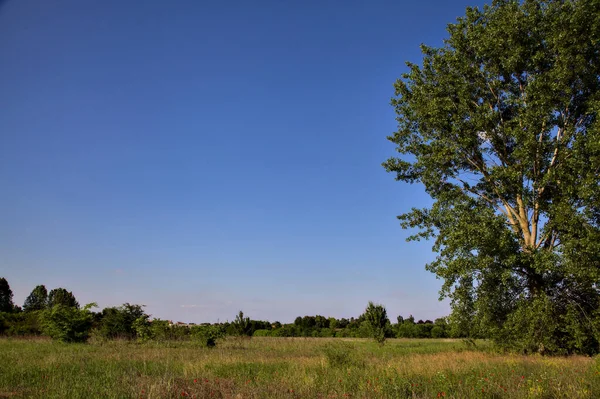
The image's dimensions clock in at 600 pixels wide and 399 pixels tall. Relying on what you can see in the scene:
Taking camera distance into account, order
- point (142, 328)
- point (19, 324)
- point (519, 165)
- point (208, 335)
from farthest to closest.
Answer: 1. point (19, 324)
2. point (142, 328)
3. point (208, 335)
4. point (519, 165)

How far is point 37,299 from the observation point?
239ft

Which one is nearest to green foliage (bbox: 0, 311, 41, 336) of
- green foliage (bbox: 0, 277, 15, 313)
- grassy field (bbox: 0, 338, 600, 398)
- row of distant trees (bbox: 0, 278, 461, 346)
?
row of distant trees (bbox: 0, 278, 461, 346)

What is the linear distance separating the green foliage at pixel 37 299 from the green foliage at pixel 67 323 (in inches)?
2091

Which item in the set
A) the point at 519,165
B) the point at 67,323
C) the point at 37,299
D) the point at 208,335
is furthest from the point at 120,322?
the point at 37,299

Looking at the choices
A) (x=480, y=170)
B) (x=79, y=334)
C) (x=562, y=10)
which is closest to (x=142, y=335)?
(x=79, y=334)

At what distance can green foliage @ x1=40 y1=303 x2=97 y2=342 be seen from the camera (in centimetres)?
2578

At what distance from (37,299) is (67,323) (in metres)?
58.1

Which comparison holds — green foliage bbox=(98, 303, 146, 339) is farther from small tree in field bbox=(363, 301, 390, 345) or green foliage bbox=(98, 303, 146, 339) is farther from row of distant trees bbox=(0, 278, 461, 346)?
small tree in field bbox=(363, 301, 390, 345)

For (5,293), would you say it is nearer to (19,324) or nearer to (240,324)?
(19,324)

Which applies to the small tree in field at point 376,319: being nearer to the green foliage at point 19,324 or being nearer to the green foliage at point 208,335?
the green foliage at point 208,335

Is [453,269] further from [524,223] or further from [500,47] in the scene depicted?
[500,47]

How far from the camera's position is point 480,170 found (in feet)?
69.2

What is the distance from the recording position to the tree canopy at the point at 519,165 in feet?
55.6

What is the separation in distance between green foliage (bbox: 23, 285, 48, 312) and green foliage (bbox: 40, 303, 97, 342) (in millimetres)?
53099
